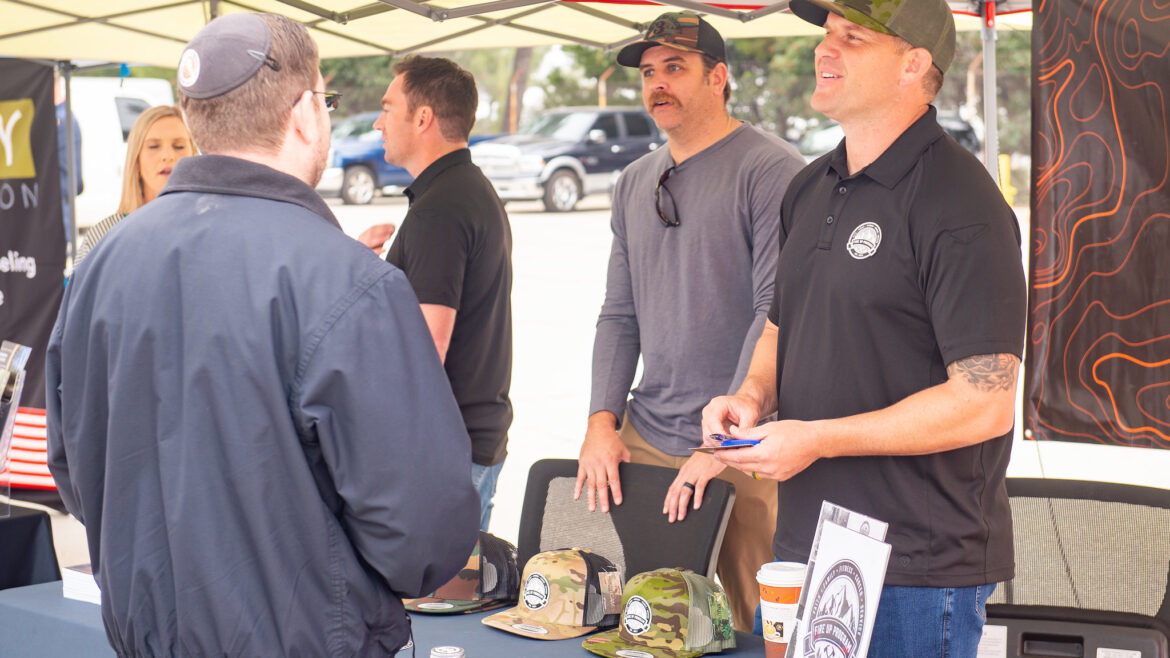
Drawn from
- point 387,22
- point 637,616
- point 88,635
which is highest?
point 387,22

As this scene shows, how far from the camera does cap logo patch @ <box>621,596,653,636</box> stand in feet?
6.84

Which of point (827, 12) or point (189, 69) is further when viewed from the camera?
point (827, 12)

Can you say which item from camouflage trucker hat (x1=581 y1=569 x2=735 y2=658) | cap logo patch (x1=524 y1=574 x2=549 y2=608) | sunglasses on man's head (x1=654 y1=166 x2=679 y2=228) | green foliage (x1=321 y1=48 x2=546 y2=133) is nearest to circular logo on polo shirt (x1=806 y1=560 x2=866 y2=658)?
camouflage trucker hat (x1=581 y1=569 x2=735 y2=658)

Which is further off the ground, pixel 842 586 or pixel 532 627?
pixel 842 586

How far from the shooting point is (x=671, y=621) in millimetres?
2070

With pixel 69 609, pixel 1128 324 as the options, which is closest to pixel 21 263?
pixel 69 609

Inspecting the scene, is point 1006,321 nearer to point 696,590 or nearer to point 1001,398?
point 1001,398

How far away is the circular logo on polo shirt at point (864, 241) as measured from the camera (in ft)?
6.06

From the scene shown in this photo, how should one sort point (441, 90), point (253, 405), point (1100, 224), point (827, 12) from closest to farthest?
point (253, 405), point (827, 12), point (1100, 224), point (441, 90)

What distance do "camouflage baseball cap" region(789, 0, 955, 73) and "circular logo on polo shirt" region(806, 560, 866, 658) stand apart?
0.91m

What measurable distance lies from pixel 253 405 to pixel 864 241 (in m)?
1.03

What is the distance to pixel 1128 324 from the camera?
114 inches

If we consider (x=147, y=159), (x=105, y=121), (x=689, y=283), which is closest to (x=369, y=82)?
(x=105, y=121)

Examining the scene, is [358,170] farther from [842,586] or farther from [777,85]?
[842,586]
